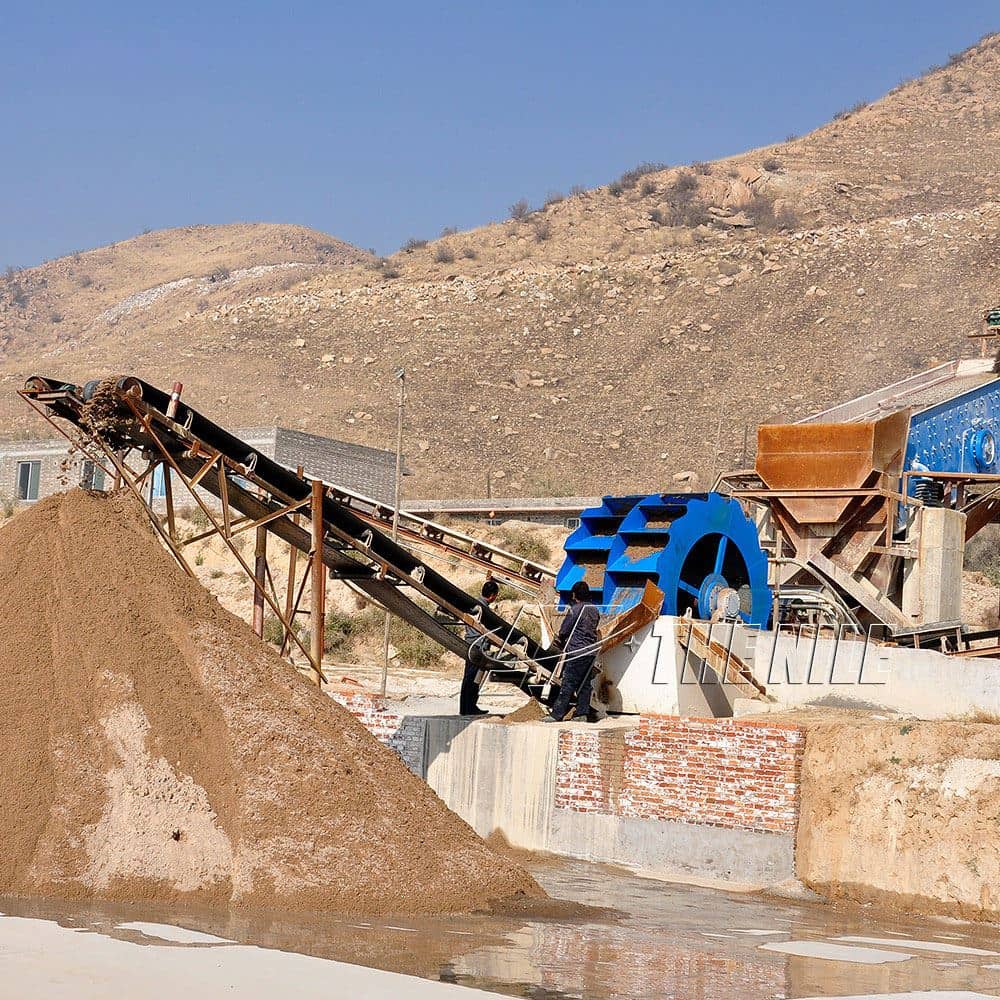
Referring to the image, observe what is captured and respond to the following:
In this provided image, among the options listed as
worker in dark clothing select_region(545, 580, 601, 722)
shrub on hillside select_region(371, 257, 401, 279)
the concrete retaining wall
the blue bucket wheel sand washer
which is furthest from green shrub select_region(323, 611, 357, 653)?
shrub on hillside select_region(371, 257, 401, 279)

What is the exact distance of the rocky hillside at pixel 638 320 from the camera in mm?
54656

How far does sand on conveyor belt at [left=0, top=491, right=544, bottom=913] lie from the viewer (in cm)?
1069

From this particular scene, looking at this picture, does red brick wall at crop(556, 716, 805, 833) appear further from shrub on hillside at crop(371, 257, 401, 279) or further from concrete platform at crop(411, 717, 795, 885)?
shrub on hillside at crop(371, 257, 401, 279)

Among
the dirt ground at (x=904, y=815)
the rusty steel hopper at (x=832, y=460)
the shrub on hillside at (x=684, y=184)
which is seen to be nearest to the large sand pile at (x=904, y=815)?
the dirt ground at (x=904, y=815)

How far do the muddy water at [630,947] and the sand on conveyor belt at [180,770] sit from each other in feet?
1.22

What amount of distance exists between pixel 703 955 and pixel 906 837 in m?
3.62

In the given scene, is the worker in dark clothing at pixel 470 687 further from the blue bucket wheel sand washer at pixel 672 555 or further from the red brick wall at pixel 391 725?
the blue bucket wheel sand washer at pixel 672 555

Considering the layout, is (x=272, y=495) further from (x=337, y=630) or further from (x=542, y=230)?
(x=542, y=230)

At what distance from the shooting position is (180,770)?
11.1 m

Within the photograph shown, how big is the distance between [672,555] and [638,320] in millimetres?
43739

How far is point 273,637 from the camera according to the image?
1240 inches

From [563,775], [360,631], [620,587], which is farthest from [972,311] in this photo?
[563,775]

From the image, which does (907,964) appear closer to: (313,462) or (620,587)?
(620,587)

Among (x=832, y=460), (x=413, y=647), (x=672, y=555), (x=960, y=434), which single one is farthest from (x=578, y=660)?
(x=413, y=647)
